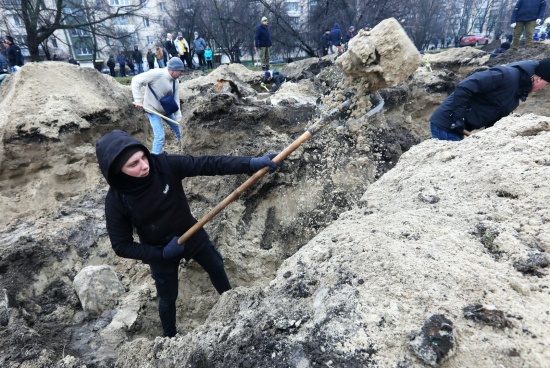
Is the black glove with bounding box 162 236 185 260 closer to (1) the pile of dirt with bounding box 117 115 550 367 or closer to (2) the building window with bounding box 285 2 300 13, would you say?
(1) the pile of dirt with bounding box 117 115 550 367

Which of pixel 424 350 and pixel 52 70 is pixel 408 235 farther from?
pixel 52 70

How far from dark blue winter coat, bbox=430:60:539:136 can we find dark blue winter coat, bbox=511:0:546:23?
7.33m

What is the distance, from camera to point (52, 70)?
21.7 ft

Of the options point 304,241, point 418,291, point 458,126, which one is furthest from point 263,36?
point 418,291

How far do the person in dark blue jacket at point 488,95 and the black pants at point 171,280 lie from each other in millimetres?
3067

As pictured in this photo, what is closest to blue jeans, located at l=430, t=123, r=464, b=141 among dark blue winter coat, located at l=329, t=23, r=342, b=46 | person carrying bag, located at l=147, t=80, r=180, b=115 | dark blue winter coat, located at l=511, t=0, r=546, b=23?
person carrying bag, located at l=147, t=80, r=180, b=115

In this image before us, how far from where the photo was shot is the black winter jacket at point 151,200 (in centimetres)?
232

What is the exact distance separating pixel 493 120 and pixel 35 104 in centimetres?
706

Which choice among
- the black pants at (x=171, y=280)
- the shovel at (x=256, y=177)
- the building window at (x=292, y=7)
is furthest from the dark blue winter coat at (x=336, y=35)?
the black pants at (x=171, y=280)

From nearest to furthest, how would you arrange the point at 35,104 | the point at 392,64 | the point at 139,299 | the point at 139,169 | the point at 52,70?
the point at 139,169 → the point at 392,64 → the point at 139,299 → the point at 35,104 → the point at 52,70

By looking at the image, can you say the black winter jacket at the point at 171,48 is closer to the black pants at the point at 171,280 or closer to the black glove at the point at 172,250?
the black pants at the point at 171,280

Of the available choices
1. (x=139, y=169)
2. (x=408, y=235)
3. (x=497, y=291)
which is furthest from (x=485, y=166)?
(x=139, y=169)

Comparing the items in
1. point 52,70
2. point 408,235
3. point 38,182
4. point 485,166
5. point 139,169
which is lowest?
point 38,182

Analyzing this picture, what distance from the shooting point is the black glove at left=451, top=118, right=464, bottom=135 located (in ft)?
12.7
